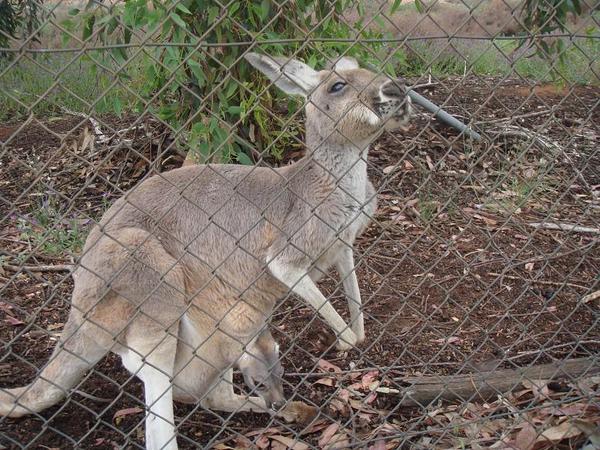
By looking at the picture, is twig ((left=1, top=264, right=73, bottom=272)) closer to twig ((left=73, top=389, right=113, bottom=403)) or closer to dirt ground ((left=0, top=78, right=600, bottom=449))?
dirt ground ((left=0, top=78, right=600, bottom=449))

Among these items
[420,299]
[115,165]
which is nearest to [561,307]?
[420,299]

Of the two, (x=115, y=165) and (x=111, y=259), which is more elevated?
(x=111, y=259)

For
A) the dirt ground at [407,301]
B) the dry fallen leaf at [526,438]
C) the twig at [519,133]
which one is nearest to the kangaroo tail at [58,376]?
the dirt ground at [407,301]

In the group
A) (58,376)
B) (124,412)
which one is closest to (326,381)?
(124,412)

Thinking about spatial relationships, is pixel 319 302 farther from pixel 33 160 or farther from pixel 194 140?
pixel 33 160

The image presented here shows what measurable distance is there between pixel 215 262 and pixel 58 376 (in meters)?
0.92

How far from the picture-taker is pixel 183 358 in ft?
11.2

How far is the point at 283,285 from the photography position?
3.79 m

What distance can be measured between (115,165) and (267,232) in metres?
2.76

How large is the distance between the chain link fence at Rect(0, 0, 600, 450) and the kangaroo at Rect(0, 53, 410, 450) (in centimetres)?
1

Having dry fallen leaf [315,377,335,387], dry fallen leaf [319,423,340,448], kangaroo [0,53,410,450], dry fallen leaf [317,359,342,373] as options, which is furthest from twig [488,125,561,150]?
dry fallen leaf [319,423,340,448]

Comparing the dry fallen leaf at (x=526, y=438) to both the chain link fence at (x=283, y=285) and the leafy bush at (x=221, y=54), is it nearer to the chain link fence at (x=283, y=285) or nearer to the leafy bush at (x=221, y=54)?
the chain link fence at (x=283, y=285)

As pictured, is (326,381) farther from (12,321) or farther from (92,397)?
(12,321)

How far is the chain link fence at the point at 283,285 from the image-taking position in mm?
3061
